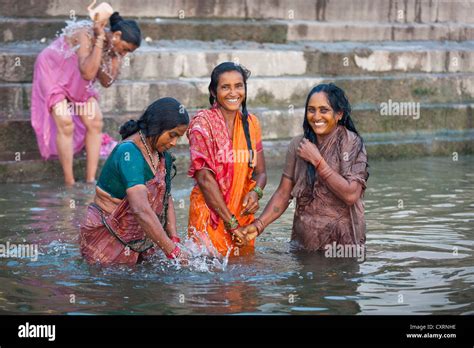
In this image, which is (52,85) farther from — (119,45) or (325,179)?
(325,179)

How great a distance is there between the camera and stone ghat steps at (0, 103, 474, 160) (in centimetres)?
985

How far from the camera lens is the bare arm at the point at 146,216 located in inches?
242

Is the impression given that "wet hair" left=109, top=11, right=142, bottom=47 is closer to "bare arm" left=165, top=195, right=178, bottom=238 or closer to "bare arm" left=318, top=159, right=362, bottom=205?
"bare arm" left=165, top=195, right=178, bottom=238

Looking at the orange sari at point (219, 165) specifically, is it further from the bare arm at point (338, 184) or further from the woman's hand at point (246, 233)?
A: the bare arm at point (338, 184)

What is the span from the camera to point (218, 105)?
6945 mm

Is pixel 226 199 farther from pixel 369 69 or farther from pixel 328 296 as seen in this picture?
pixel 369 69

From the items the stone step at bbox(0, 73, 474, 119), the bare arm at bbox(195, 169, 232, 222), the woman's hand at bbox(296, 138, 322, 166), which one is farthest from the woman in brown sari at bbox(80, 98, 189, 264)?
the stone step at bbox(0, 73, 474, 119)

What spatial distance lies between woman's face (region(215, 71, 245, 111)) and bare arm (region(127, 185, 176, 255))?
0.95m

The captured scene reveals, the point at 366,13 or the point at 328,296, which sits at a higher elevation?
the point at 366,13

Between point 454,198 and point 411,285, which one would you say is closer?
point 411,285

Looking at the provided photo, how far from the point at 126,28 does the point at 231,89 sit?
2689mm

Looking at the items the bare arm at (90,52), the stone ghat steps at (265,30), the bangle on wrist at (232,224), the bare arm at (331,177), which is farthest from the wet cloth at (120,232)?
the stone ghat steps at (265,30)
